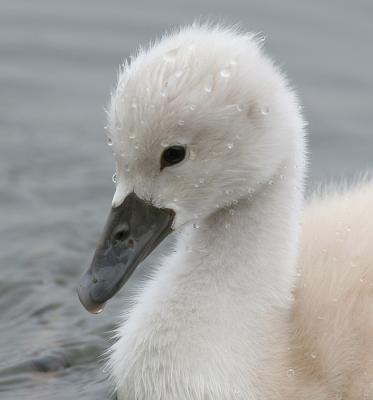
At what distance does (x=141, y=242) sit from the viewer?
4.95 meters

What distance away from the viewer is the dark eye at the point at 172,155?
480 centimetres

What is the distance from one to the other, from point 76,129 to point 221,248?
128 inches

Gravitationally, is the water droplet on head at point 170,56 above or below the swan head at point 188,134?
above

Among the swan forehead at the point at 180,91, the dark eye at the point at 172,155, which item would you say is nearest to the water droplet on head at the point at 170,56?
the swan forehead at the point at 180,91

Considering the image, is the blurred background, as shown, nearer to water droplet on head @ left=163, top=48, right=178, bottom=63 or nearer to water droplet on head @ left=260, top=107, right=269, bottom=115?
water droplet on head @ left=260, top=107, right=269, bottom=115

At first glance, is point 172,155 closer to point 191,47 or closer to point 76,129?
point 191,47

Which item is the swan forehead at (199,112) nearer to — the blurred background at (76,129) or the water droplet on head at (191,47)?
the water droplet on head at (191,47)

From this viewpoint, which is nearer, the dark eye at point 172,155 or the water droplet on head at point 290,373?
the dark eye at point 172,155

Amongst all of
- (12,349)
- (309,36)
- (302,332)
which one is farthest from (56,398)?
(309,36)

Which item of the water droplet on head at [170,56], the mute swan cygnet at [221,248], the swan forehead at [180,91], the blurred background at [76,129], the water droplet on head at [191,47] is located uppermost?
the water droplet on head at [191,47]

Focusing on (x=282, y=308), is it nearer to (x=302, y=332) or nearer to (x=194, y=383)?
(x=302, y=332)

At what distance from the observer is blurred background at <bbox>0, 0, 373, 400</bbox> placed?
6.20 m

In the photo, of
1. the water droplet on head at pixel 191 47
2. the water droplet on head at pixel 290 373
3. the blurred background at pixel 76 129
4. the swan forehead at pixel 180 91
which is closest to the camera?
the swan forehead at pixel 180 91

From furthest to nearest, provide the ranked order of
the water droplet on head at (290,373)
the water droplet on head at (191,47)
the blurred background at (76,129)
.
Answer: the blurred background at (76,129), the water droplet on head at (290,373), the water droplet on head at (191,47)
